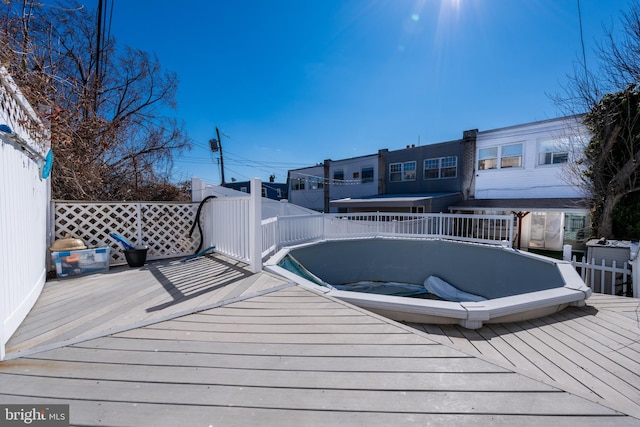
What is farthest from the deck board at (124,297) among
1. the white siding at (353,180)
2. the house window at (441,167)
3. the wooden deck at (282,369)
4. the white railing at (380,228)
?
the white siding at (353,180)

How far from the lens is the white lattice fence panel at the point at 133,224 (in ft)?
13.5

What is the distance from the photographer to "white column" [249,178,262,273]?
3521 millimetres

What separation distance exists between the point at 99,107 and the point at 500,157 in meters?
14.0

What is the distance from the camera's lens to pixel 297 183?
1902cm

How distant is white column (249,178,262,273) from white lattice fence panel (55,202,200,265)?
2286 mm

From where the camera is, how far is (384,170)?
570 inches

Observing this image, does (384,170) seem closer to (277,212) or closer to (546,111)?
(546,111)

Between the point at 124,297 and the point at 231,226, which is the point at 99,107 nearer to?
the point at 231,226

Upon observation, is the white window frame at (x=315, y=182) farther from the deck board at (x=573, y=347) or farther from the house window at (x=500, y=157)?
the deck board at (x=573, y=347)

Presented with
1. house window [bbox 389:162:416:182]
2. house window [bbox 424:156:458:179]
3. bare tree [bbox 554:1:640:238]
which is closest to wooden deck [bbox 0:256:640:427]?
bare tree [bbox 554:1:640:238]

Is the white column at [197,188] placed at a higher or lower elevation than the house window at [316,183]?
lower

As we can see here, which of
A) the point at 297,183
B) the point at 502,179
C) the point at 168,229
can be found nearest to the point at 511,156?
the point at 502,179

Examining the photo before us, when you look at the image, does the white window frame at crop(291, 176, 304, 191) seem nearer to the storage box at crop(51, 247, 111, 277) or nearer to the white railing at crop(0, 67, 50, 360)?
the storage box at crop(51, 247, 111, 277)

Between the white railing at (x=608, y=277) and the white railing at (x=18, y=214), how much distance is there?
7.55 metres
